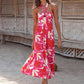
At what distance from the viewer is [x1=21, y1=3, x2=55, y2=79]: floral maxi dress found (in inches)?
176

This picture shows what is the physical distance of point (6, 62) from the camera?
296 inches

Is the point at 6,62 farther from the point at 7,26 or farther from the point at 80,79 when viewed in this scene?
the point at 7,26

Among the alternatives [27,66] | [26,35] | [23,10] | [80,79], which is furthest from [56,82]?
[23,10]

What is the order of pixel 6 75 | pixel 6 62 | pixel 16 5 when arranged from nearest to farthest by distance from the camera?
pixel 6 75
pixel 6 62
pixel 16 5

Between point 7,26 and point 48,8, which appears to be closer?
point 48,8

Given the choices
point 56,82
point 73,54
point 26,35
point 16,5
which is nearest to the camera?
point 56,82

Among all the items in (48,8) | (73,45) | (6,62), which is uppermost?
(48,8)

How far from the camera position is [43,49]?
450 cm

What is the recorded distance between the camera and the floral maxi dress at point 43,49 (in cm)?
447

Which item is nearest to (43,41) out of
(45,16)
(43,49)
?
(43,49)

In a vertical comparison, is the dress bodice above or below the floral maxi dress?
above

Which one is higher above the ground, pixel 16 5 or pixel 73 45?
pixel 16 5

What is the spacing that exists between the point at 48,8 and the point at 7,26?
742 centimetres

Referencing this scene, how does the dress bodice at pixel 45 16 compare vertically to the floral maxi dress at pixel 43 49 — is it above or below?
above
